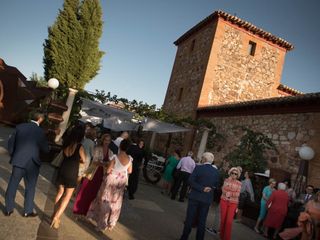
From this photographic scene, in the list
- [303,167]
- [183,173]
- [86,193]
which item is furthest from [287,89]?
[86,193]

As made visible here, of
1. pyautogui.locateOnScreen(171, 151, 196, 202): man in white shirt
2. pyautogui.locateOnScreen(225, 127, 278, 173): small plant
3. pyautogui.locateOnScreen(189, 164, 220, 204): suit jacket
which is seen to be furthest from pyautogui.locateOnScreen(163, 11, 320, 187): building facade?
pyautogui.locateOnScreen(189, 164, 220, 204): suit jacket

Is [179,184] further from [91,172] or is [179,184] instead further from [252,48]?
[252,48]

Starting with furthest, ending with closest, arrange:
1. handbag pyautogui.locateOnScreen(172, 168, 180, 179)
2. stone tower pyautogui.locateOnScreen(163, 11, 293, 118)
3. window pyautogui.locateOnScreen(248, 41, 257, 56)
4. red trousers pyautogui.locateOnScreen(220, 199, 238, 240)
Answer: window pyautogui.locateOnScreen(248, 41, 257, 56) → stone tower pyautogui.locateOnScreen(163, 11, 293, 118) → handbag pyautogui.locateOnScreen(172, 168, 180, 179) → red trousers pyautogui.locateOnScreen(220, 199, 238, 240)

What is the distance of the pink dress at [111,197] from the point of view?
17.3 ft

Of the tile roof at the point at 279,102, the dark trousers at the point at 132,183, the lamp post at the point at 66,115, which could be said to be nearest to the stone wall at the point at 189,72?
the tile roof at the point at 279,102

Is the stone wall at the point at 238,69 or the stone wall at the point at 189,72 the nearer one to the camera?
the stone wall at the point at 238,69

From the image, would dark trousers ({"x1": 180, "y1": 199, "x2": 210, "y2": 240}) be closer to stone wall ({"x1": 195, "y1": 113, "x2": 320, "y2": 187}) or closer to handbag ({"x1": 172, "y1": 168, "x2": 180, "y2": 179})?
handbag ({"x1": 172, "y1": 168, "x2": 180, "y2": 179})

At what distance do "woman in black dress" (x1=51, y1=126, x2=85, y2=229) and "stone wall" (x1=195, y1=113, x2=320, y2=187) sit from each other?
8146mm

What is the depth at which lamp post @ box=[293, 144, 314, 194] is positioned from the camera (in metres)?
10.2

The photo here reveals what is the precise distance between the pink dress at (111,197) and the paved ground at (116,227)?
0.20 metres

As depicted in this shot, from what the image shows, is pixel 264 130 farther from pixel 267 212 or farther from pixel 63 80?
pixel 63 80

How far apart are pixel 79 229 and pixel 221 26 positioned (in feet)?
53.2

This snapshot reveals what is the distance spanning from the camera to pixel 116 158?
17.7ft

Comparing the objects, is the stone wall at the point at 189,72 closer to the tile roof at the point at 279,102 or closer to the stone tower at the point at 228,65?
the stone tower at the point at 228,65
